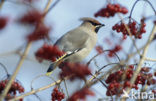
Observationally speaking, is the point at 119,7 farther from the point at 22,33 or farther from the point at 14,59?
the point at 14,59

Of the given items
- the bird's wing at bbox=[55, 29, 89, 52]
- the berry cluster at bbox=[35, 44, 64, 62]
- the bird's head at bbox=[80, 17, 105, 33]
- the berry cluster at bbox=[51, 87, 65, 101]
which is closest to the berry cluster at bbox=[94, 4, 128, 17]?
the berry cluster at bbox=[51, 87, 65, 101]

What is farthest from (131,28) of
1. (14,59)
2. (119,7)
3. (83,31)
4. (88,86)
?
(14,59)

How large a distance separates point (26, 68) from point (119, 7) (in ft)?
13.8

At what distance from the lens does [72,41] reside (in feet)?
15.3

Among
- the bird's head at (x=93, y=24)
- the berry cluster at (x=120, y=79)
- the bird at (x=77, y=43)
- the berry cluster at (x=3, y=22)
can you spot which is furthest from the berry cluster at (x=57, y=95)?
the bird's head at (x=93, y=24)

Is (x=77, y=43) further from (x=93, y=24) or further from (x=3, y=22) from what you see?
(x=3, y=22)

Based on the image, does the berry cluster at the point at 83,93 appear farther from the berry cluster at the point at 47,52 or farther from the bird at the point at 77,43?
the bird at the point at 77,43

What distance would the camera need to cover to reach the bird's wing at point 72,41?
14.8 ft

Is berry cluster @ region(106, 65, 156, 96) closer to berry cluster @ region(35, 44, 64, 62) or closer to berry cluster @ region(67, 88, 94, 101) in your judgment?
berry cluster @ region(35, 44, 64, 62)

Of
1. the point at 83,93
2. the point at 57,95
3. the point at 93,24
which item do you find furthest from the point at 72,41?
the point at 83,93

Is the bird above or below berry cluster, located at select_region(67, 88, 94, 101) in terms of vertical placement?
above

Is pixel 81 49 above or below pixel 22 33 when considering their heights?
below

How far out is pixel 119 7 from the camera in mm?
2904

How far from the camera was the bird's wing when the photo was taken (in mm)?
4525
